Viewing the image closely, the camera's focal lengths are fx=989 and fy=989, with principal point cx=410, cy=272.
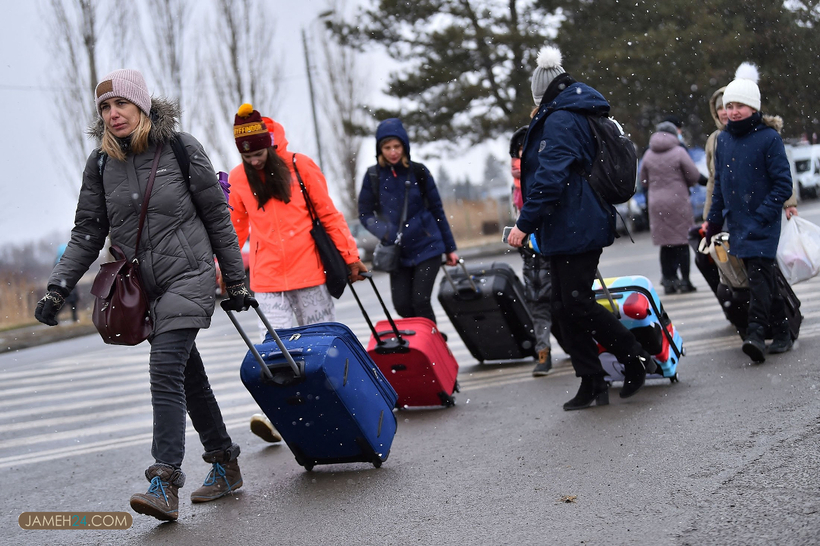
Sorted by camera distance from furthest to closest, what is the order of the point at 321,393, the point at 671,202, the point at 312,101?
the point at 312,101, the point at 671,202, the point at 321,393

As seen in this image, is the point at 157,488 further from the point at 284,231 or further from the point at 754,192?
the point at 754,192

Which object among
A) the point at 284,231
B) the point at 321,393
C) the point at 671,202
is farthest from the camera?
the point at 671,202

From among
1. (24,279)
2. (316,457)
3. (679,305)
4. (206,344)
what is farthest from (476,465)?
(24,279)

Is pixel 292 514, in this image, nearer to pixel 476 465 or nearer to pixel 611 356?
pixel 476 465

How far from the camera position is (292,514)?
170 inches

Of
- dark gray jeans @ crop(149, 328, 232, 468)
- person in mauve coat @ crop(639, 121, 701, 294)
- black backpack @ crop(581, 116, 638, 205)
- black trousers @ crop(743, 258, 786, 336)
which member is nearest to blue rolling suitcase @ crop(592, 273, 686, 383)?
black trousers @ crop(743, 258, 786, 336)

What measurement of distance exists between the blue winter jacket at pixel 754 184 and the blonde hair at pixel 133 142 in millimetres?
3873

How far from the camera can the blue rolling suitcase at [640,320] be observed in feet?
19.5

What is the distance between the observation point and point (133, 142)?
441 centimetres

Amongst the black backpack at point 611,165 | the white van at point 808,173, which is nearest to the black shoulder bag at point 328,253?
the black backpack at point 611,165

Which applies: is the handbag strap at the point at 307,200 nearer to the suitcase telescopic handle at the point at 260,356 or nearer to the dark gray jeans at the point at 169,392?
the suitcase telescopic handle at the point at 260,356

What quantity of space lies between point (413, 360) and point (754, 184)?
2.50m

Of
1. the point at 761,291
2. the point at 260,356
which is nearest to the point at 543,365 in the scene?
the point at 761,291

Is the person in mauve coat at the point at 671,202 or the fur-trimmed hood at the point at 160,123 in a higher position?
the fur-trimmed hood at the point at 160,123
